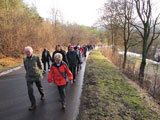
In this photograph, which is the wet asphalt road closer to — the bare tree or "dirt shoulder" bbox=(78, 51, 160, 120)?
"dirt shoulder" bbox=(78, 51, 160, 120)

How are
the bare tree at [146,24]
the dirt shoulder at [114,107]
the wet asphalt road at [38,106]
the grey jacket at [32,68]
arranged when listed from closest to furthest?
the dirt shoulder at [114,107]
the wet asphalt road at [38,106]
the grey jacket at [32,68]
the bare tree at [146,24]

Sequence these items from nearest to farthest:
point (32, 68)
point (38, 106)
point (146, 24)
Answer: point (32, 68) → point (38, 106) → point (146, 24)

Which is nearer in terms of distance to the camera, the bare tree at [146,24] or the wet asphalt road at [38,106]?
the wet asphalt road at [38,106]

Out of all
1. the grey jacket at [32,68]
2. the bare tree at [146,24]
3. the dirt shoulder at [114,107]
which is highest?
the bare tree at [146,24]

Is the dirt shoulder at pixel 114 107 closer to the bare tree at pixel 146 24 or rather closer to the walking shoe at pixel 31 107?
the walking shoe at pixel 31 107

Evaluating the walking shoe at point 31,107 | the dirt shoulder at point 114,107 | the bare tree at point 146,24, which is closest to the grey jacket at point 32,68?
the walking shoe at point 31,107

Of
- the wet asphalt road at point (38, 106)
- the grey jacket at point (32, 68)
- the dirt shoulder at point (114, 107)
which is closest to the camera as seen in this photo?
the dirt shoulder at point (114, 107)

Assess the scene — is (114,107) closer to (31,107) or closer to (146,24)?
(31,107)

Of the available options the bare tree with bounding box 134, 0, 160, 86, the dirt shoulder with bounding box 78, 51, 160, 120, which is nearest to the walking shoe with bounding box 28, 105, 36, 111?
the dirt shoulder with bounding box 78, 51, 160, 120

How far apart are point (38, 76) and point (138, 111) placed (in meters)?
3.35

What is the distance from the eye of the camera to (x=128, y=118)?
10.2 feet

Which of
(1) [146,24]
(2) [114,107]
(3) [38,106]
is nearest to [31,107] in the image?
(3) [38,106]

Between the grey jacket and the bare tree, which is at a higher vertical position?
the bare tree

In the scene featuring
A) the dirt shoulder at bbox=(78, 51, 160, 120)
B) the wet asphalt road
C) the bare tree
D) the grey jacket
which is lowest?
the wet asphalt road
